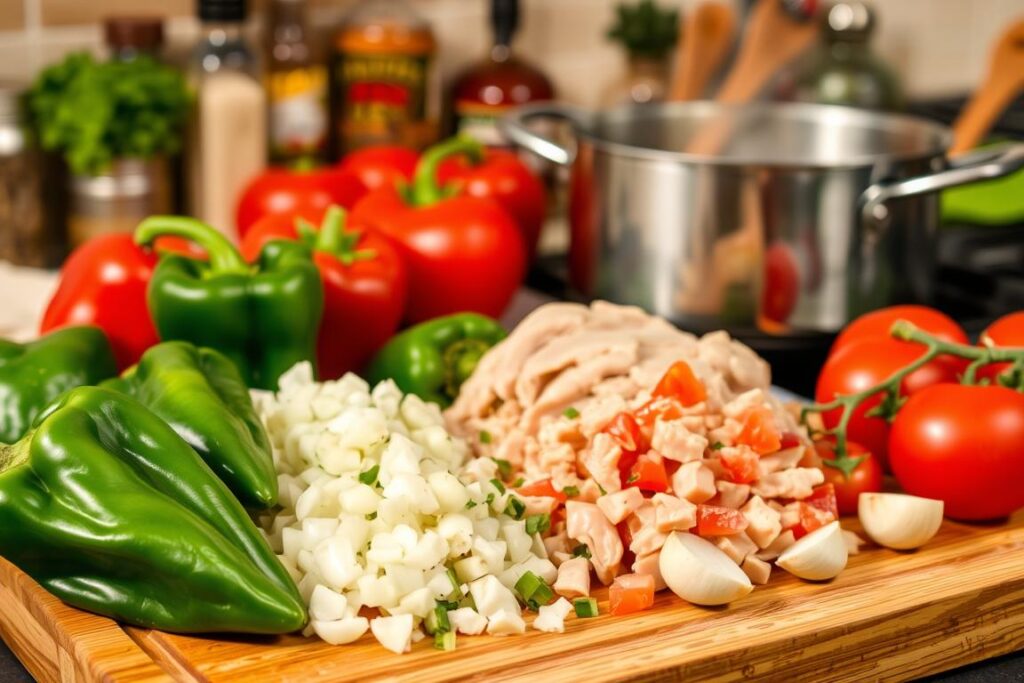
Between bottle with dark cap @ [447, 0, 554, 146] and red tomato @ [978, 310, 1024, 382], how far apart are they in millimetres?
1095

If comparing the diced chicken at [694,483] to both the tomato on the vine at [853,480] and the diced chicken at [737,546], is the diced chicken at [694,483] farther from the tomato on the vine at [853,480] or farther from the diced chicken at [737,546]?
the tomato on the vine at [853,480]

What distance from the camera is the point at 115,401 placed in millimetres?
1094

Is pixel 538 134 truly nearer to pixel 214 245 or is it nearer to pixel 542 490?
pixel 214 245

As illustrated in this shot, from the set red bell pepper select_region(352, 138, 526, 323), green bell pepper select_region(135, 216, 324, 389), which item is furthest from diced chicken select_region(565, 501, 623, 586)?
red bell pepper select_region(352, 138, 526, 323)

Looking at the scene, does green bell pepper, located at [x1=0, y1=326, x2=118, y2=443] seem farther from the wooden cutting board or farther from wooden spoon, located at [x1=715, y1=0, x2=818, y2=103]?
wooden spoon, located at [x1=715, y1=0, x2=818, y2=103]

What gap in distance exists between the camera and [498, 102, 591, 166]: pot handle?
1.81 metres

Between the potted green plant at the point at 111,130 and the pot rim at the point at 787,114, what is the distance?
642mm

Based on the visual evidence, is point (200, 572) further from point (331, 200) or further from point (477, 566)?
point (331, 200)

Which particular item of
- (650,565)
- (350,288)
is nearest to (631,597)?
(650,565)

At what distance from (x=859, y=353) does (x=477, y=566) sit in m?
0.51

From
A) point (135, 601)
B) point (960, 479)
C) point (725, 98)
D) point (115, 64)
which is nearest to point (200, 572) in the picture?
point (135, 601)

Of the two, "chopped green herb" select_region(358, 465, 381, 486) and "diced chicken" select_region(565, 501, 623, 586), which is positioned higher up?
"chopped green herb" select_region(358, 465, 381, 486)

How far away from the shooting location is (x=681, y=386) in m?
1.21

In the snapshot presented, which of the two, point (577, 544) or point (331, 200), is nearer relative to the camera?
point (577, 544)
